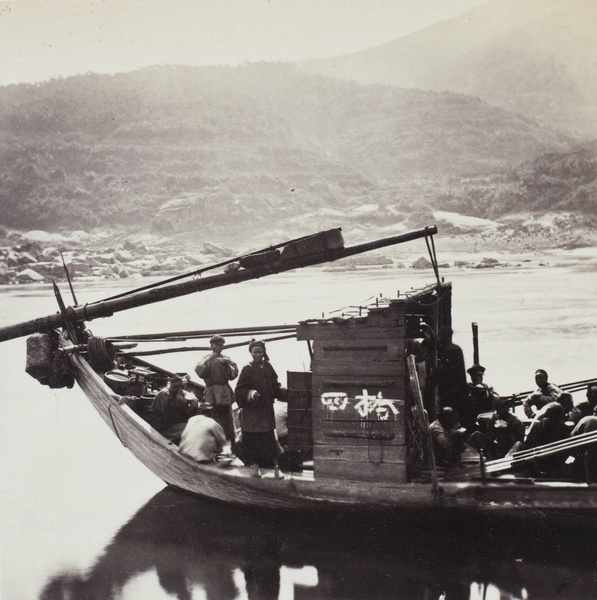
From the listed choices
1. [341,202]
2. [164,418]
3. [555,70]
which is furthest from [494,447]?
[341,202]

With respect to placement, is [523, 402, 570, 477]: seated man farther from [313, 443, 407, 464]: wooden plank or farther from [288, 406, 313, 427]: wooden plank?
[288, 406, 313, 427]: wooden plank

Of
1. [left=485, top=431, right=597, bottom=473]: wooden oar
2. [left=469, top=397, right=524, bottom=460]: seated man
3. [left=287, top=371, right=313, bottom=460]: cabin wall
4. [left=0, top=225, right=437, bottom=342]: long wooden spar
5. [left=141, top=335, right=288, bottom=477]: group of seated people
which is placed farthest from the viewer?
[left=0, top=225, right=437, bottom=342]: long wooden spar

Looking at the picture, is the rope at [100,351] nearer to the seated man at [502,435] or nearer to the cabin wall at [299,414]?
the cabin wall at [299,414]

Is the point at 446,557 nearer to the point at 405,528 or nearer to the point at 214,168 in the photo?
the point at 405,528

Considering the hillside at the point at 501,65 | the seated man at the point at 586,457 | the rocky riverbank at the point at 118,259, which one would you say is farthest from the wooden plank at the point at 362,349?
the rocky riverbank at the point at 118,259

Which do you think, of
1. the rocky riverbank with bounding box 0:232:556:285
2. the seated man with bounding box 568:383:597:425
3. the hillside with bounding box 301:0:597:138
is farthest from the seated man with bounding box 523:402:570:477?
the rocky riverbank with bounding box 0:232:556:285
